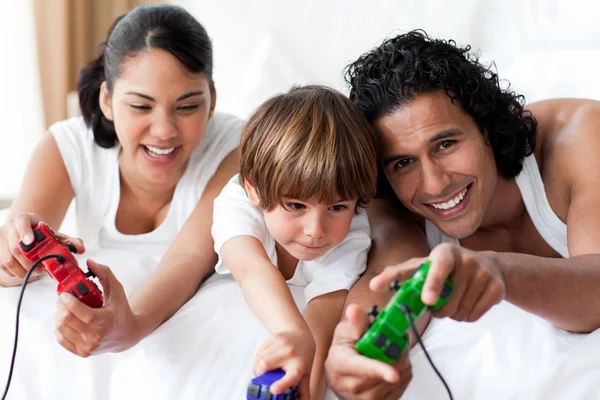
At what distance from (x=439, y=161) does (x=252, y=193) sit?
36 centimetres

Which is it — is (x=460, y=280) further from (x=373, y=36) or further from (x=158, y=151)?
(x=373, y=36)

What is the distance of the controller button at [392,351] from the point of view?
0.89 metres

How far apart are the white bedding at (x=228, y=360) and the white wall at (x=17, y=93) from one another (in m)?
1.49

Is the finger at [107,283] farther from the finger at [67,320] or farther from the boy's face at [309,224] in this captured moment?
the boy's face at [309,224]

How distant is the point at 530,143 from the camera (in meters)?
1.53

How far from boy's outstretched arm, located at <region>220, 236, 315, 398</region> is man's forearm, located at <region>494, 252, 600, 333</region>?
0.30 m

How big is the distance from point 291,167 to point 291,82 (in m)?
1.09

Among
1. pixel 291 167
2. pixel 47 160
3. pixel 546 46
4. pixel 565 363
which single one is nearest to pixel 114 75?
pixel 47 160

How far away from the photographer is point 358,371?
0.92 m

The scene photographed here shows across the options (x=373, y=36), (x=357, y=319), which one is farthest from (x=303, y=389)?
(x=373, y=36)

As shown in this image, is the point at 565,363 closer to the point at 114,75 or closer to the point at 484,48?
the point at 114,75

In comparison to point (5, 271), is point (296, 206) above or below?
above

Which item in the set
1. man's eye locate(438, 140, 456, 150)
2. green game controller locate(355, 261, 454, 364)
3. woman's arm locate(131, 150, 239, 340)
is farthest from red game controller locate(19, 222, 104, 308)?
man's eye locate(438, 140, 456, 150)

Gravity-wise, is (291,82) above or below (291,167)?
below
